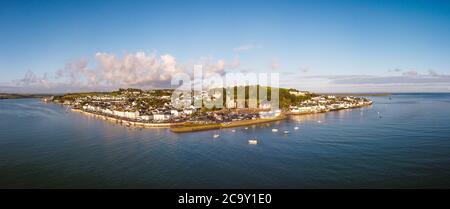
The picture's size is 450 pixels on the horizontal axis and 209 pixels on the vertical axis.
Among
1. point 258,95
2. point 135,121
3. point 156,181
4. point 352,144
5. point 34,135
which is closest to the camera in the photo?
point 156,181

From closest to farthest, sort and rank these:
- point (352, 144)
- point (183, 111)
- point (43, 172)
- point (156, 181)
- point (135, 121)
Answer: point (156, 181), point (43, 172), point (352, 144), point (135, 121), point (183, 111)

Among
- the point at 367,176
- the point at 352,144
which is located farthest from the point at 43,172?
the point at 352,144
